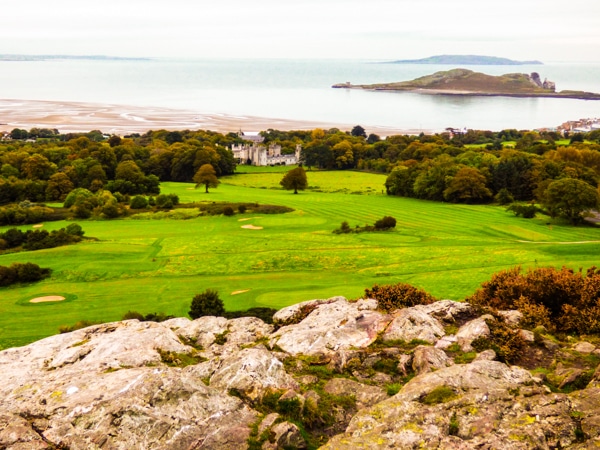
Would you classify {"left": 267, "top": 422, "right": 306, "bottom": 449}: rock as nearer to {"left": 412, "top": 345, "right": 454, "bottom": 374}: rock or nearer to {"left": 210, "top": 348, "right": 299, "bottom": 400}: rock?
{"left": 210, "top": 348, "right": 299, "bottom": 400}: rock

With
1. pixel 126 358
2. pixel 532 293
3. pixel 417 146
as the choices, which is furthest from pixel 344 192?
pixel 126 358

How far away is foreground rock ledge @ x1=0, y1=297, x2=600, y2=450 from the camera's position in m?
10.0

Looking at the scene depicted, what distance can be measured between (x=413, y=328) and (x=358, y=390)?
14.9 ft

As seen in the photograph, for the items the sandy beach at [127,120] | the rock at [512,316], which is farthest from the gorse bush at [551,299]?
the sandy beach at [127,120]

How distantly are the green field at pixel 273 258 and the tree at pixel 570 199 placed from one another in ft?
6.22

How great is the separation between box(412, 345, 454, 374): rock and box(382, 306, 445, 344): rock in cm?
197

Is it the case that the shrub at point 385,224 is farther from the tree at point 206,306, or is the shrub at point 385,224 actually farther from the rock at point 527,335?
the rock at point 527,335

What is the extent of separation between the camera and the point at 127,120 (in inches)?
6122

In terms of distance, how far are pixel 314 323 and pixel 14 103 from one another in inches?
7854

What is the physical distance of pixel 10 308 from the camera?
31703 mm

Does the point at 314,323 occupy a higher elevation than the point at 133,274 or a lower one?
higher

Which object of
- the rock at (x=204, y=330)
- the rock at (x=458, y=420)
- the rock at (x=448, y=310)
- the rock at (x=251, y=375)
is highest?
the rock at (x=458, y=420)

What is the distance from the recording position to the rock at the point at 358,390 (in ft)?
41.6

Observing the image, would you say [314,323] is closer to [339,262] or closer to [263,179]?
[339,262]
